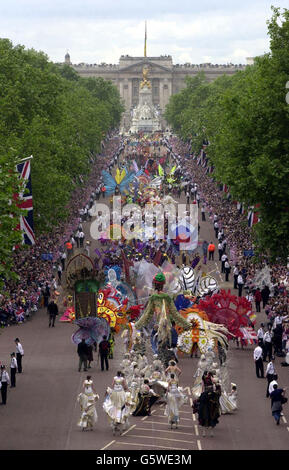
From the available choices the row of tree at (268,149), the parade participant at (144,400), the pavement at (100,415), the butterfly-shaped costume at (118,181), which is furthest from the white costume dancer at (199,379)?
the butterfly-shaped costume at (118,181)

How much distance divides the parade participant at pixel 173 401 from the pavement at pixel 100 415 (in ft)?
1.04

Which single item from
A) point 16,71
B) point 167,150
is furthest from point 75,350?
point 167,150

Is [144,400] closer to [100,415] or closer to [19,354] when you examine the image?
[100,415]

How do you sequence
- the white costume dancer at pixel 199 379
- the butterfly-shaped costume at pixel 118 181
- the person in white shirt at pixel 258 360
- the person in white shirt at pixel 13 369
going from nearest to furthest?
the white costume dancer at pixel 199 379 < the person in white shirt at pixel 13 369 < the person in white shirt at pixel 258 360 < the butterfly-shaped costume at pixel 118 181

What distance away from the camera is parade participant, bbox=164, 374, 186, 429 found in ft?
109

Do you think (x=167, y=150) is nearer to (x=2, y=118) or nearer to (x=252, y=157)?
(x=2, y=118)

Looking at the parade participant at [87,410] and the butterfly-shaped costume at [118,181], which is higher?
the butterfly-shaped costume at [118,181]

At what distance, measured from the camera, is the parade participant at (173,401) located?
33312 millimetres

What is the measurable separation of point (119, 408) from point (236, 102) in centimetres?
2480

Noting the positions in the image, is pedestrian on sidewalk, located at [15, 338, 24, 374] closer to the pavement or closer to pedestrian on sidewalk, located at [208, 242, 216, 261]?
the pavement

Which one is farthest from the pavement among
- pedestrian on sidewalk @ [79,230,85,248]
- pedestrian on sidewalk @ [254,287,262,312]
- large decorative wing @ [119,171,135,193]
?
large decorative wing @ [119,171,135,193]

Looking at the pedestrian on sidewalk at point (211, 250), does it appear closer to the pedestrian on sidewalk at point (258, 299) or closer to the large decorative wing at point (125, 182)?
the pedestrian on sidewalk at point (258, 299)

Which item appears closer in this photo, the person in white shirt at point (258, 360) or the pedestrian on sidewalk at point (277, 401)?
the pedestrian on sidewalk at point (277, 401)

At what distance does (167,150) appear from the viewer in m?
151
